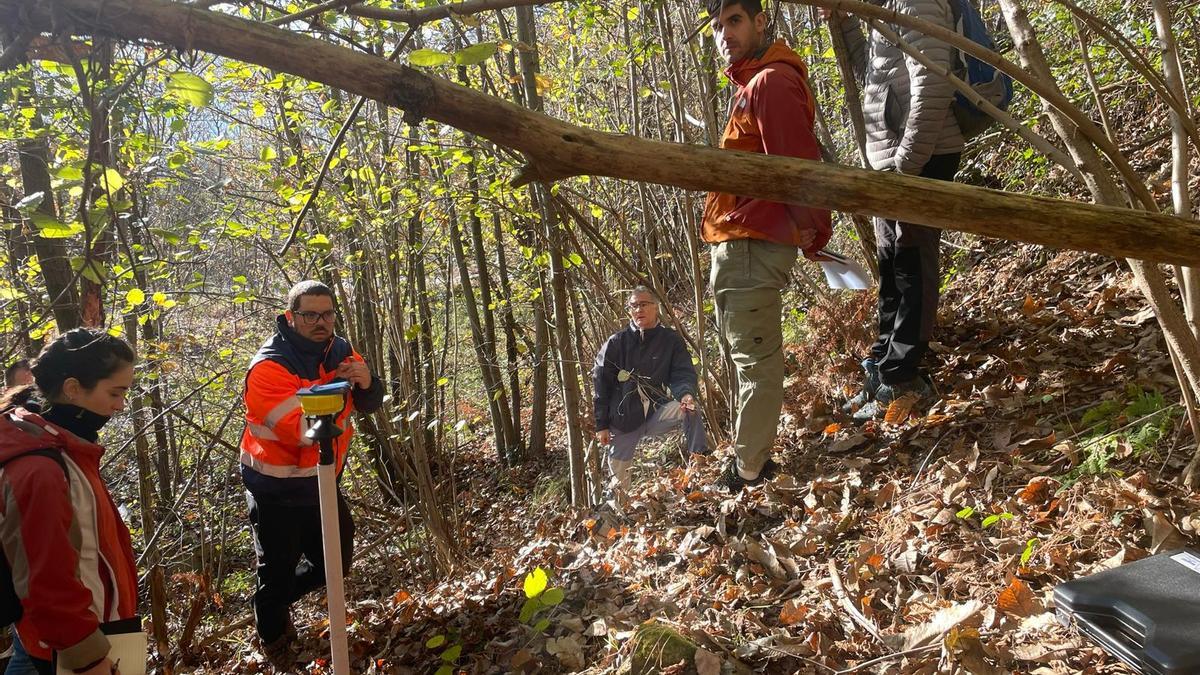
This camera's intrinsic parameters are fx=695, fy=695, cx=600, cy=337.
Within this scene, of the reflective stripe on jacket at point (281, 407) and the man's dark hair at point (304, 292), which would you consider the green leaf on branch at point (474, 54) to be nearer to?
the reflective stripe on jacket at point (281, 407)

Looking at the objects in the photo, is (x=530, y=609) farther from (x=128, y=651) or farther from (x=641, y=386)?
(x=641, y=386)

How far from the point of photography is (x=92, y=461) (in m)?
2.66

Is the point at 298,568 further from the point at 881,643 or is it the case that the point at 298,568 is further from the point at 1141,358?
the point at 1141,358

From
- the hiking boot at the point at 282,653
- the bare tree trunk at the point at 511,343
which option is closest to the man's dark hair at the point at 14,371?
the hiking boot at the point at 282,653

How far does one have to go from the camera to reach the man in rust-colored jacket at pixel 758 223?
10.6ft

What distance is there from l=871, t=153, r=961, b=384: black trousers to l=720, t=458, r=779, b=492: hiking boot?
0.88 m

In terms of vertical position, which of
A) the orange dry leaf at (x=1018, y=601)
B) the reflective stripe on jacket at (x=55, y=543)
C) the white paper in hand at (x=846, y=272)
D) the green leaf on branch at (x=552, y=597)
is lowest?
the green leaf on branch at (x=552, y=597)

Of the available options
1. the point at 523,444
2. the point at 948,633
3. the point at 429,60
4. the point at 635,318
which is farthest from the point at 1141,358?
the point at 523,444

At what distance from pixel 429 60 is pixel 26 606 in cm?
226

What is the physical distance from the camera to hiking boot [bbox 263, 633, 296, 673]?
426 centimetres

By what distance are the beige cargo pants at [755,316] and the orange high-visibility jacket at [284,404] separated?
6.87ft

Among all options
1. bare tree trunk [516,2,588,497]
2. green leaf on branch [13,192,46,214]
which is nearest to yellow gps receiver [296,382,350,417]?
green leaf on branch [13,192,46,214]

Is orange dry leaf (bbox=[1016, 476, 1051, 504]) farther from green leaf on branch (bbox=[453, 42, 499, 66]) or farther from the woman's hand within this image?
the woman's hand

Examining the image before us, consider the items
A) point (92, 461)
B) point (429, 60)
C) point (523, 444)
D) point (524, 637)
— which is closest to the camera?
point (429, 60)
